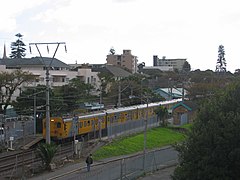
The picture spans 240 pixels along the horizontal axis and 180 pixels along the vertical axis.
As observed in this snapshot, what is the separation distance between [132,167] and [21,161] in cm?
773

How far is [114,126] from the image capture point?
32.8m

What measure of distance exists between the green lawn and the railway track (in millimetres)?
2443

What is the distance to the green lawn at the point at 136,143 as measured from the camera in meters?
27.3

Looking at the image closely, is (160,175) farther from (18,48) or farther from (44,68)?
(18,48)

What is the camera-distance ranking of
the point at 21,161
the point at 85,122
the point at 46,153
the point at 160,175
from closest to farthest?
the point at 160,175, the point at 46,153, the point at 21,161, the point at 85,122

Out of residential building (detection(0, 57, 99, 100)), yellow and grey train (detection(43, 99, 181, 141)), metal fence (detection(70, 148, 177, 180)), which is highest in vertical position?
residential building (detection(0, 57, 99, 100))

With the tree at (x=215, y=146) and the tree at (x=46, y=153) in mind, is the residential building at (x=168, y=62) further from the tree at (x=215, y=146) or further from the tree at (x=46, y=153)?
the tree at (x=215, y=146)

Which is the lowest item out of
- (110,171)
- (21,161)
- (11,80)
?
(21,161)

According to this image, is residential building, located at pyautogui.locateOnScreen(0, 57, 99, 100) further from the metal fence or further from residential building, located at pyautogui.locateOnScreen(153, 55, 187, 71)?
residential building, located at pyautogui.locateOnScreen(153, 55, 187, 71)

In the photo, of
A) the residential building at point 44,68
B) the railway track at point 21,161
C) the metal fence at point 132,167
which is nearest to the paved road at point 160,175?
the metal fence at point 132,167

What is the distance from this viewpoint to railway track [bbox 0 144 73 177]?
2098cm

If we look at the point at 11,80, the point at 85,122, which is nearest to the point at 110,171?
the point at 85,122

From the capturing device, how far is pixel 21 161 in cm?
2331

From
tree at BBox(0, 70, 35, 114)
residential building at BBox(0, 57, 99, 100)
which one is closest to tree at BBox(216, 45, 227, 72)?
residential building at BBox(0, 57, 99, 100)
